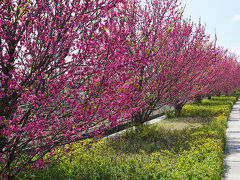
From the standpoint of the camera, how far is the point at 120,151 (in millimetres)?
7473

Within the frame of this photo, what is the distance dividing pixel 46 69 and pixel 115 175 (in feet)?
8.14

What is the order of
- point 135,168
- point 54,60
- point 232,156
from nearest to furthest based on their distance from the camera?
point 54,60 → point 135,168 → point 232,156

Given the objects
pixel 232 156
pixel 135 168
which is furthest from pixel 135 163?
pixel 232 156

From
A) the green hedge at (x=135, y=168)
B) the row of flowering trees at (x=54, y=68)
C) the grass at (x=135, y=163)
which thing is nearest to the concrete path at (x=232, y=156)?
the grass at (x=135, y=163)

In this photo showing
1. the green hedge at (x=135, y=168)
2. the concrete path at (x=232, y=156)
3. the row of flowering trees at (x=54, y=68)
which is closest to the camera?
the row of flowering trees at (x=54, y=68)

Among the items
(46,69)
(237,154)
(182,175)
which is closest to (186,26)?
(237,154)

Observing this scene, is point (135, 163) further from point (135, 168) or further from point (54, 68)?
point (54, 68)

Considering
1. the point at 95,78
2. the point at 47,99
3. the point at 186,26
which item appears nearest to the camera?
the point at 47,99

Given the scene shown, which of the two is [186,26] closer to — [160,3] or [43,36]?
[160,3]

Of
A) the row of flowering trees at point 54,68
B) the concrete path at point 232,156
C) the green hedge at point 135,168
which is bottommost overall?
the concrete path at point 232,156

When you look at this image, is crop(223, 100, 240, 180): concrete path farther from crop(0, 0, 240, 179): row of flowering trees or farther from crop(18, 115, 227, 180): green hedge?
crop(0, 0, 240, 179): row of flowering trees

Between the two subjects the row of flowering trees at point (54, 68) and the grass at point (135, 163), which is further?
the grass at point (135, 163)

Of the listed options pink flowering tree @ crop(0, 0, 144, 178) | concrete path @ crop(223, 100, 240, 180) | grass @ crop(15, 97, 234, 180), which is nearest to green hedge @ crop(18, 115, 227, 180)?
grass @ crop(15, 97, 234, 180)

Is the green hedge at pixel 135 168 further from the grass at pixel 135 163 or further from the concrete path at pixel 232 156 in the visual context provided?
the concrete path at pixel 232 156
